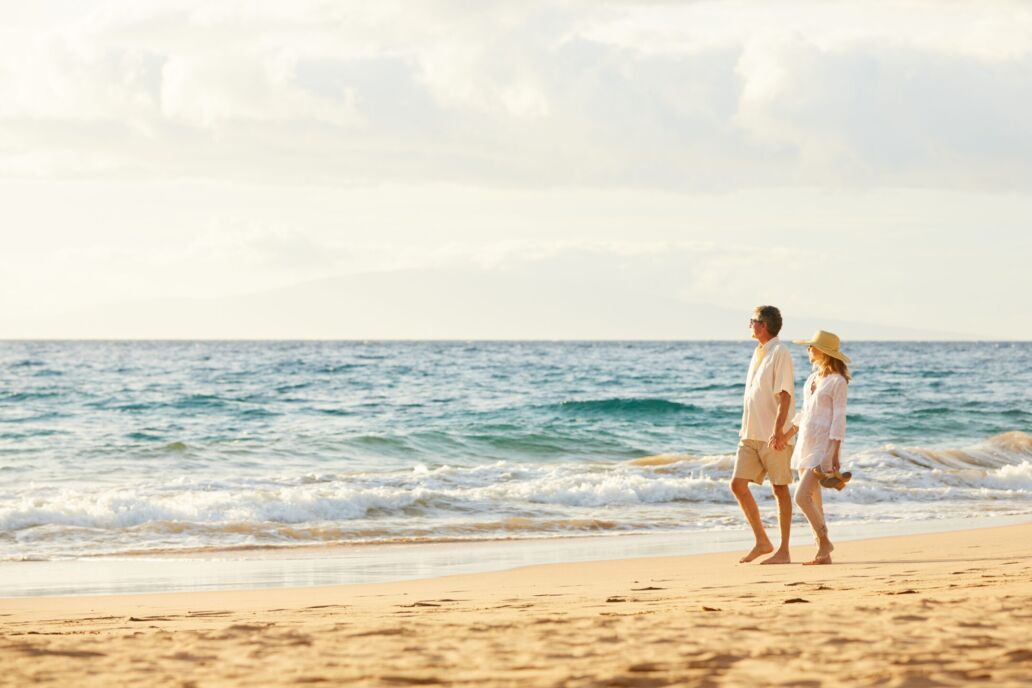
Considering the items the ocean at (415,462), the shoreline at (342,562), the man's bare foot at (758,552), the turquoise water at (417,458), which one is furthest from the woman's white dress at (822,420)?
the turquoise water at (417,458)

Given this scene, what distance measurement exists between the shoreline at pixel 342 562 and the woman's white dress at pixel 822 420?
2.02 m

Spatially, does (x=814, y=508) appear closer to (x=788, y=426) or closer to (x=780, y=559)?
(x=780, y=559)

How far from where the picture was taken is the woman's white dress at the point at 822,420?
805 cm

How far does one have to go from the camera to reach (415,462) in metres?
20.1

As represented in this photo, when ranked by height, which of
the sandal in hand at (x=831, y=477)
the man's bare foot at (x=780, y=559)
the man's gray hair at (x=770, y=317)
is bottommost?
the man's bare foot at (x=780, y=559)

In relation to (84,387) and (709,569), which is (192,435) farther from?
(709,569)

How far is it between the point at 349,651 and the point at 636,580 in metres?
3.52

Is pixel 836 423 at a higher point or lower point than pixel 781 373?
lower

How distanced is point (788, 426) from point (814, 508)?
582mm

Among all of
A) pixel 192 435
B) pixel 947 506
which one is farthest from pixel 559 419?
pixel 947 506

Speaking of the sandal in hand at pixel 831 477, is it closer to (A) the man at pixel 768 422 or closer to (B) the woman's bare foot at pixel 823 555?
(A) the man at pixel 768 422

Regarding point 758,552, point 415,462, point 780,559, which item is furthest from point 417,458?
point 780,559

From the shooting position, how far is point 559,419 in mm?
Answer: 28234

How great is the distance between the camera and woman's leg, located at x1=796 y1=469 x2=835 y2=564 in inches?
320
